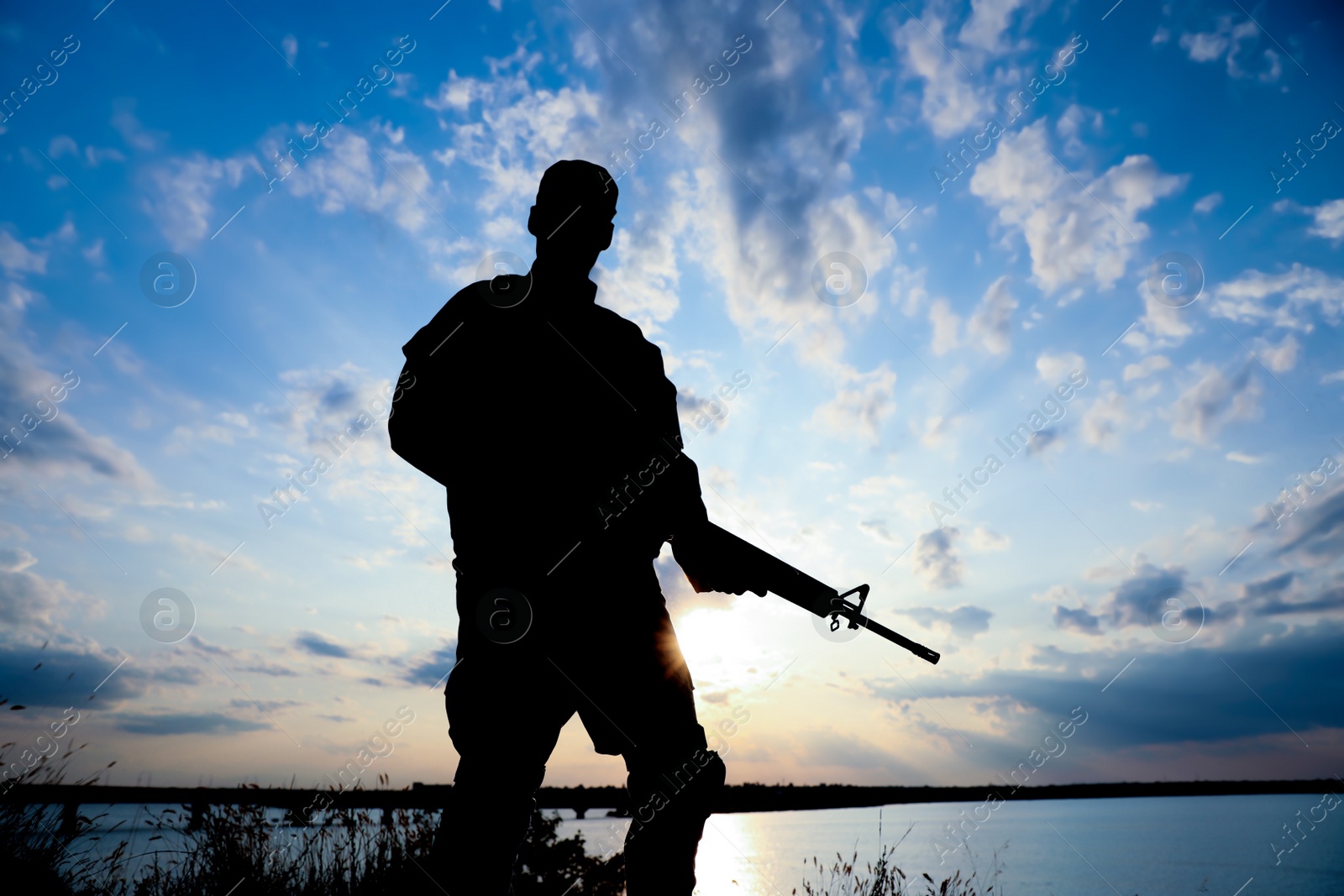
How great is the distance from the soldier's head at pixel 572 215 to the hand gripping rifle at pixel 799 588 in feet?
3.70

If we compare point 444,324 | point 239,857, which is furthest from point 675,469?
point 239,857

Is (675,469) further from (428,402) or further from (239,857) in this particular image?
(239,857)

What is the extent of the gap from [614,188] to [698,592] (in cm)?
158

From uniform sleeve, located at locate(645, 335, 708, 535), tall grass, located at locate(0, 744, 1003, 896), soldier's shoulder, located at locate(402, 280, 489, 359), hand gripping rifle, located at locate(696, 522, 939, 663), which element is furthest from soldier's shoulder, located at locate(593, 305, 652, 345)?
tall grass, located at locate(0, 744, 1003, 896)

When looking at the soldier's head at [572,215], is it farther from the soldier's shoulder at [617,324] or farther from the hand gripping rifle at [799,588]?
the hand gripping rifle at [799,588]

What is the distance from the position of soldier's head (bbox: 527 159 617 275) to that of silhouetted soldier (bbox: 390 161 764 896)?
1 cm

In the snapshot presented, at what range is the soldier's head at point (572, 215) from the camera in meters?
2.54

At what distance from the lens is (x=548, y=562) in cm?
215

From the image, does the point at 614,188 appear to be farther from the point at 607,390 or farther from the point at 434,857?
the point at 434,857

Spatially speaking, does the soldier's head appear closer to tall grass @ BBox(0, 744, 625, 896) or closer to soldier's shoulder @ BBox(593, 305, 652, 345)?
soldier's shoulder @ BBox(593, 305, 652, 345)

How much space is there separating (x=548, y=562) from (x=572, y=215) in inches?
48.6

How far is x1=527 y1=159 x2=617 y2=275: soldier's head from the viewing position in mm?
2537

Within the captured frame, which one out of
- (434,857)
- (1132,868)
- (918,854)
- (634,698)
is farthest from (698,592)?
(1132,868)

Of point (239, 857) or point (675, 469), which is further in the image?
point (239, 857)
